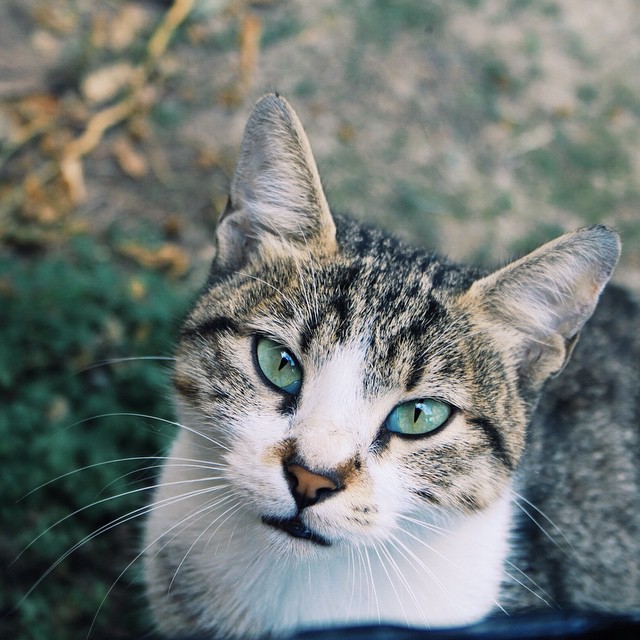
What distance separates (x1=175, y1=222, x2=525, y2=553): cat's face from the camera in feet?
5.56

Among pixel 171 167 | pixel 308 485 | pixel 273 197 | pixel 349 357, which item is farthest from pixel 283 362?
pixel 171 167

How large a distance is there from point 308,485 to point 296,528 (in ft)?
0.54

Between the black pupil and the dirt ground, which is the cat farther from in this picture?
the dirt ground

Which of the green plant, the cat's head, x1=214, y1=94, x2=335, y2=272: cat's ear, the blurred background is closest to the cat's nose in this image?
the cat's head

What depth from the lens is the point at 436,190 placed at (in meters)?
4.61

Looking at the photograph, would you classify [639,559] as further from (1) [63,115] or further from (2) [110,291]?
(1) [63,115]

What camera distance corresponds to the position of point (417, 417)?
1.87m

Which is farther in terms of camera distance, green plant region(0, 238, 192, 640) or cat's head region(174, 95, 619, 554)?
green plant region(0, 238, 192, 640)

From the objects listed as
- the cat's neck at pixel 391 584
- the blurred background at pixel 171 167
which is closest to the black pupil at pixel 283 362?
the cat's neck at pixel 391 584

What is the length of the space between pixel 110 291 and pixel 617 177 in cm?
353

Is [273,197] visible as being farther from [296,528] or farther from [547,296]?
[296,528]

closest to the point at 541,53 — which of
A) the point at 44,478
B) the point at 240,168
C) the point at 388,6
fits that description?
the point at 388,6

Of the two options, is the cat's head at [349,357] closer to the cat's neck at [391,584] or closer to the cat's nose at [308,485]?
the cat's nose at [308,485]

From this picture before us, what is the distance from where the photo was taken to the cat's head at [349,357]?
1.71 metres
